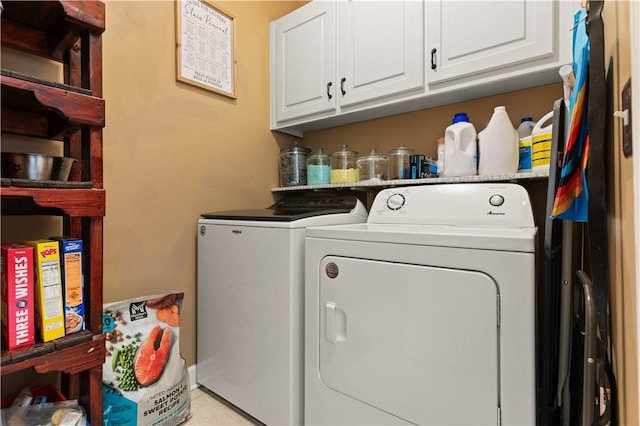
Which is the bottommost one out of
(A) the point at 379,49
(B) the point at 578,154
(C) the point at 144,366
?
(C) the point at 144,366

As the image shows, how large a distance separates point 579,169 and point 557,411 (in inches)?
32.6

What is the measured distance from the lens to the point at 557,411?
3.64 feet

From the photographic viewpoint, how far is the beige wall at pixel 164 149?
1607 millimetres

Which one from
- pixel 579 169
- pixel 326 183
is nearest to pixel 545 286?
pixel 579 169

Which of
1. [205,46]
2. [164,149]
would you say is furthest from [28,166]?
[205,46]

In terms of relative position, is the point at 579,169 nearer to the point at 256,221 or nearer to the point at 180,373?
the point at 256,221

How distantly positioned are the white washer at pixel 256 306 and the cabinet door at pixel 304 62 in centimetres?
69

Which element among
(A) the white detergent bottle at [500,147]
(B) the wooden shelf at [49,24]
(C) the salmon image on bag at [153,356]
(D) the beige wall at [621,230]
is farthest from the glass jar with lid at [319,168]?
(D) the beige wall at [621,230]

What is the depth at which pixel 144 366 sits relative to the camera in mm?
1459

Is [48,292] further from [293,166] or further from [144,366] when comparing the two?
[293,166]

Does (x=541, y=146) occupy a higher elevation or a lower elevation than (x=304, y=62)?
lower

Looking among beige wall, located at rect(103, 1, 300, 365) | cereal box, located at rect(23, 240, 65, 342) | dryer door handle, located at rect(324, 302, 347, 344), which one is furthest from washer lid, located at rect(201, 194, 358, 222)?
cereal box, located at rect(23, 240, 65, 342)

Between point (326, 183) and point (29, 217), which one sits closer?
point (29, 217)

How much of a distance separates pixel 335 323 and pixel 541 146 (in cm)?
118
